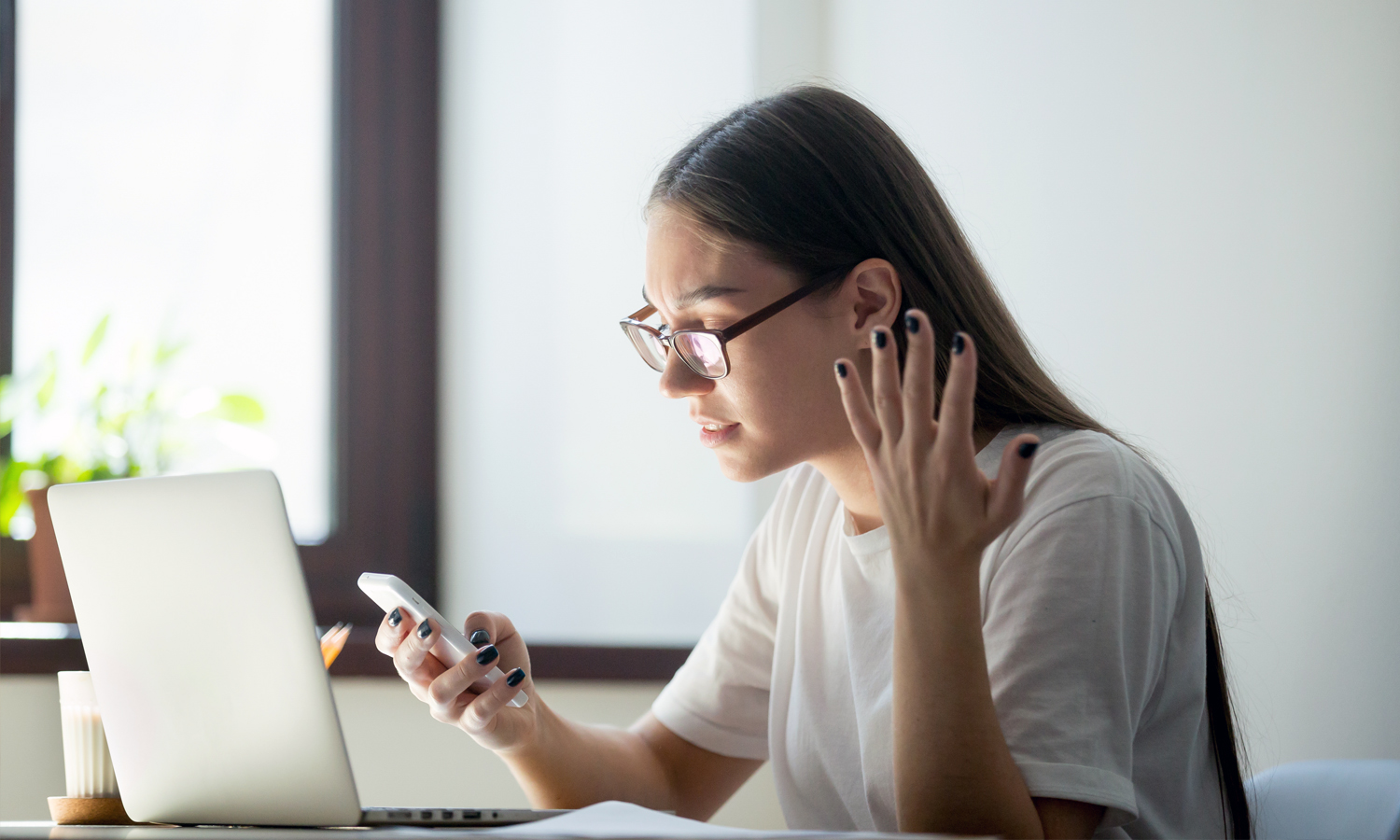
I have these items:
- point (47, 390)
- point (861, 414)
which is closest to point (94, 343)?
point (47, 390)

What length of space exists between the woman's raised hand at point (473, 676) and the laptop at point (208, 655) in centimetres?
13

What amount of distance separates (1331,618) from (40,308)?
2.18 metres

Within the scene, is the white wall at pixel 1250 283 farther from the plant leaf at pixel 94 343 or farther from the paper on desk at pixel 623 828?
Result: the plant leaf at pixel 94 343

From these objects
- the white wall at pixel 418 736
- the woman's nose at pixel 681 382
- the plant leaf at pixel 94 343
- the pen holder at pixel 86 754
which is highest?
the woman's nose at pixel 681 382

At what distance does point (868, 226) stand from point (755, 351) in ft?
0.51

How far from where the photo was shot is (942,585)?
738mm

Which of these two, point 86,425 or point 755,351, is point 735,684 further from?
point 86,425

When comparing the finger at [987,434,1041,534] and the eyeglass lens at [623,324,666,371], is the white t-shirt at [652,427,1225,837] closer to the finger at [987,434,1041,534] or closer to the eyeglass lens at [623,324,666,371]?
the finger at [987,434,1041,534]

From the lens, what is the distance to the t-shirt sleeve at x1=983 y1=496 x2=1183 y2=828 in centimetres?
79

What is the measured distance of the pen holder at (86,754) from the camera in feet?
3.04

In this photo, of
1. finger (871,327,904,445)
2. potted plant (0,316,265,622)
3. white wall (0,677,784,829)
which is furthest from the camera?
potted plant (0,316,265,622)

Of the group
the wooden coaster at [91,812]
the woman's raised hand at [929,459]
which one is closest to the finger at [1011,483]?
the woman's raised hand at [929,459]

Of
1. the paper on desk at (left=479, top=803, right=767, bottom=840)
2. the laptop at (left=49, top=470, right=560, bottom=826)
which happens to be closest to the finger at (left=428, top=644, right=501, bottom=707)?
the laptop at (left=49, top=470, right=560, bottom=826)

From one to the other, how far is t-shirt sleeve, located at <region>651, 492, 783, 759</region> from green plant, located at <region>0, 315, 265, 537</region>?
3.55ft
